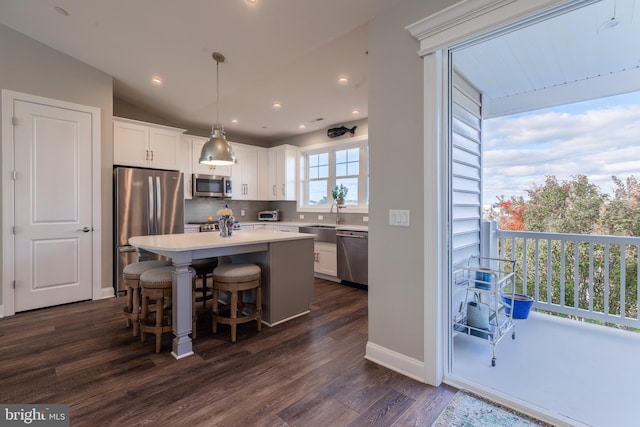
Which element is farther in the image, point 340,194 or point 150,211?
point 340,194

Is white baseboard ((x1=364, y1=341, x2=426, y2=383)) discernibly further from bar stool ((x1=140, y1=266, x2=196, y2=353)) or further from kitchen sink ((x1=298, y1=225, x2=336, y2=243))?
kitchen sink ((x1=298, y1=225, x2=336, y2=243))

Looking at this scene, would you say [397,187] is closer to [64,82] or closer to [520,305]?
[520,305]

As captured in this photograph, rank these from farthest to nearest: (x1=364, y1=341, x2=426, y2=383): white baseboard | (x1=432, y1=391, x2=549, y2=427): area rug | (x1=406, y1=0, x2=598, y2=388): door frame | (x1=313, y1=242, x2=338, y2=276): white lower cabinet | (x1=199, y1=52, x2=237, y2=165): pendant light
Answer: (x1=313, y1=242, x2=338, y2=276): white lower cabinet < (x1=199, y1=52, x2=237, y2=165): pendant light < (x1=364, y1=341, x2=426, y2=383): white baseboard < (x1=406, y1=0, x2=598, y2=388): door frame < (x1=432, y1=391, x2=549, y2=427): area rug

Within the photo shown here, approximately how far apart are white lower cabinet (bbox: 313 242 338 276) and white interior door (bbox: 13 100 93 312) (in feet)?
10.4

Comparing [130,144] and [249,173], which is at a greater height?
[130,144]

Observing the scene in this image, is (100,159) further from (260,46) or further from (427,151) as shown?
(427,151)

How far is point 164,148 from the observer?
4.62 m

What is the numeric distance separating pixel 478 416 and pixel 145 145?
4.96 m

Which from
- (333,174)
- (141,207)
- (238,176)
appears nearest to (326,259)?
(333,174)

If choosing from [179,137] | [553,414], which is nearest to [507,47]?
[553,414]

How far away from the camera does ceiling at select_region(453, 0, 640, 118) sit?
6.59 feet

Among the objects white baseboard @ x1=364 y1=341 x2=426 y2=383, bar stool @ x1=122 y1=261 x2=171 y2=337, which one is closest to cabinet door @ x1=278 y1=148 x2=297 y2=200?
bar stool @ x1=122 y1=261 x2=171 y2=337

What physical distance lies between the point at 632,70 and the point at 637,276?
6.24 ft

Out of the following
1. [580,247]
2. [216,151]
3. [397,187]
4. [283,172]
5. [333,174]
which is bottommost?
[580,247]
